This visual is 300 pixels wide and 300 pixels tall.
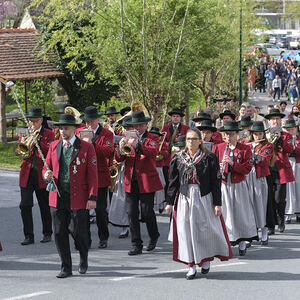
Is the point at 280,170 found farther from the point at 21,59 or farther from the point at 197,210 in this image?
the point at 21,59

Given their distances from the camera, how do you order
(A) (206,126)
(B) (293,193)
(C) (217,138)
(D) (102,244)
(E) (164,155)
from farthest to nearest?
1. (E) (164,155)
2. (B) (293,193)
3. (C) (217,138)
4. (A) (206,126)
5. (D) (102,244)

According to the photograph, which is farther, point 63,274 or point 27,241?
point 27,241

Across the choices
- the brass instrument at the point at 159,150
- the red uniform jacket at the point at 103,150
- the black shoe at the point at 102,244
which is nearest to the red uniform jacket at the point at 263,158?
the red uniform jacket at the point at 103,150

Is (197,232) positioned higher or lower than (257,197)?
lower

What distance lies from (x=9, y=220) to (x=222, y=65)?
19.5 m

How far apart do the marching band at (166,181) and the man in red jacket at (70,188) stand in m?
0.01

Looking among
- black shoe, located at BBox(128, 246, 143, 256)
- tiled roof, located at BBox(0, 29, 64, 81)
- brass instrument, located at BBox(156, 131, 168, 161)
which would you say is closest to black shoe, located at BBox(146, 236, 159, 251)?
black shoe, located at BBox(128, 246, 143, 256)

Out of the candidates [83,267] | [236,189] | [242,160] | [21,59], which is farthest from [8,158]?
[83,267]

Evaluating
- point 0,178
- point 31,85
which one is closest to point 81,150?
point 0,178

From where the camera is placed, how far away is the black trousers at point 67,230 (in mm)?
9273

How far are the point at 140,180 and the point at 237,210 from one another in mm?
1434

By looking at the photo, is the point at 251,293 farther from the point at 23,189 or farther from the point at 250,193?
the point at 23,189

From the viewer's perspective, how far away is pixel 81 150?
9391mm

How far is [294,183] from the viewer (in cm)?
1396
